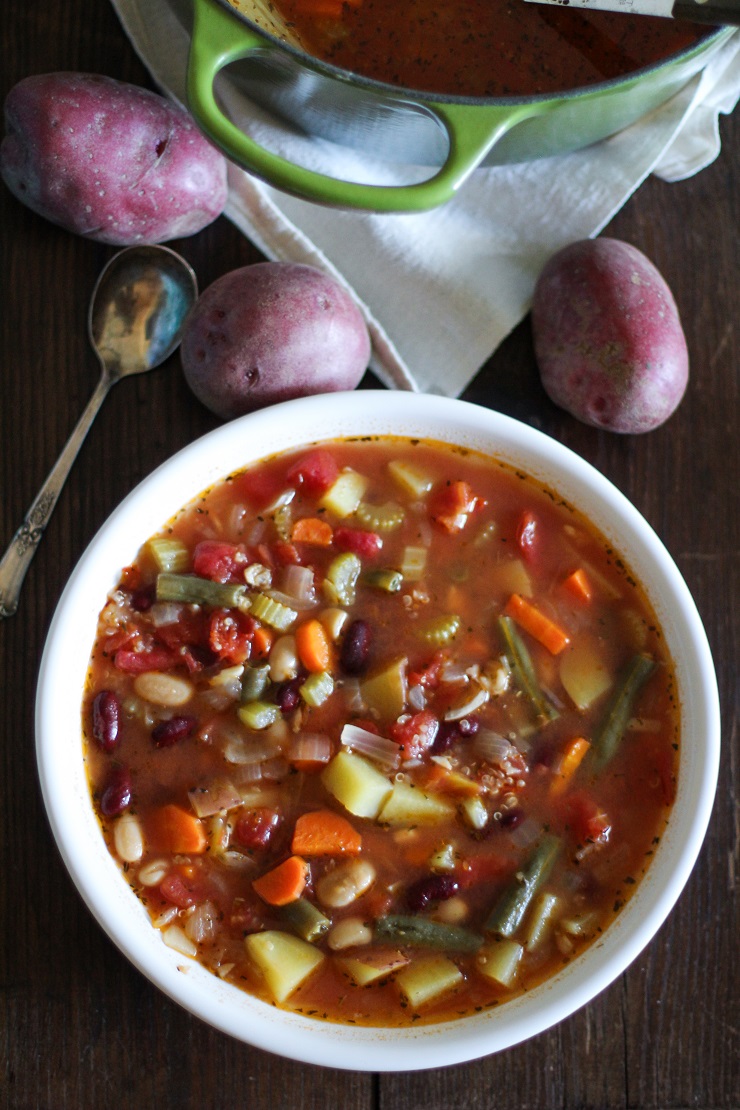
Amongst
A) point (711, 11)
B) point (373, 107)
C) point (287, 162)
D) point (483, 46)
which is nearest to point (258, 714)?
point (287, 162)

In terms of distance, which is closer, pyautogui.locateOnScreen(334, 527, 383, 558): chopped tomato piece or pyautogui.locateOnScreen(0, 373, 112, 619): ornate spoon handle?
pyautogui.locateOnScreen(334, 527, 383, 558): chopped tomato piece

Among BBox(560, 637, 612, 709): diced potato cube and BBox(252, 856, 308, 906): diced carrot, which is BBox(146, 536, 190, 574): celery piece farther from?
BBox(560, 637, 612, 709): diced potato cube

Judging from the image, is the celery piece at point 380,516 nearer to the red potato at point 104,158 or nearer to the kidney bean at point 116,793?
the kidney bean at point 116,793

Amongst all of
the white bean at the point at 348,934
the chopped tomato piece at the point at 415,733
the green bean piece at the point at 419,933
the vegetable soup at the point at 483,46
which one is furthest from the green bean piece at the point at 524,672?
the vegetable soup at the point at 483,46

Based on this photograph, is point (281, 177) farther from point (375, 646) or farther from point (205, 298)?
point (375, 646)

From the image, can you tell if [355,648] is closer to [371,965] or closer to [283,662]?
[283,662]

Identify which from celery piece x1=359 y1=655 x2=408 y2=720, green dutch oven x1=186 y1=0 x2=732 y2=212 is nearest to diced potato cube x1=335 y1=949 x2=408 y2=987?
celery piece x1=359 y1=655 x2=408 y2=720

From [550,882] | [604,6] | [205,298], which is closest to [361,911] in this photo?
[550,882]
